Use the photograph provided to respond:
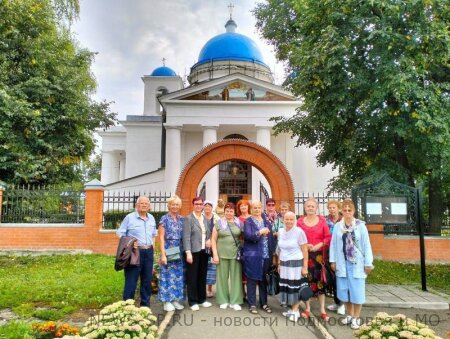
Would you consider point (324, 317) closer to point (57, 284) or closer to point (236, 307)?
point (236, 307)

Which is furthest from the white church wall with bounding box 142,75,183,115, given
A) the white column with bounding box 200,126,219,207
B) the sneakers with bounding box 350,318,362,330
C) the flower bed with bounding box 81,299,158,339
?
the flower bed with bounding box 81,299,158,339

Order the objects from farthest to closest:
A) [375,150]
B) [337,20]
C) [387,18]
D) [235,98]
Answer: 1. [235,98]
2. [375,150]
3. [337,20]
4. [387,18]

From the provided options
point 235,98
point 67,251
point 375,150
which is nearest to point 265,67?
point 235,98

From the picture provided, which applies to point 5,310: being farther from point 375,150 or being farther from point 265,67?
point 265,67

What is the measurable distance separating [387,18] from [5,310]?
1016 centimetres

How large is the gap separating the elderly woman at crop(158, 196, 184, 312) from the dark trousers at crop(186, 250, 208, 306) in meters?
0.15

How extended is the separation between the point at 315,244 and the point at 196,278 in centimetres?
188

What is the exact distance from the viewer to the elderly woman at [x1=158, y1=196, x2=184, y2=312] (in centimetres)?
529

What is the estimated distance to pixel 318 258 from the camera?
5211 millimetres

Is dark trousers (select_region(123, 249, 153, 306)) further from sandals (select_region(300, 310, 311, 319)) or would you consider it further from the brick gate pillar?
the brick gate pillar

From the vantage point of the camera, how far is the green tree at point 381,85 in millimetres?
8664

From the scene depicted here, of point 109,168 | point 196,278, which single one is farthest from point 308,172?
point 109,168

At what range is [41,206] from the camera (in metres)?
10.4

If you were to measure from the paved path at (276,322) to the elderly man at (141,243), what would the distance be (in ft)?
1.94
